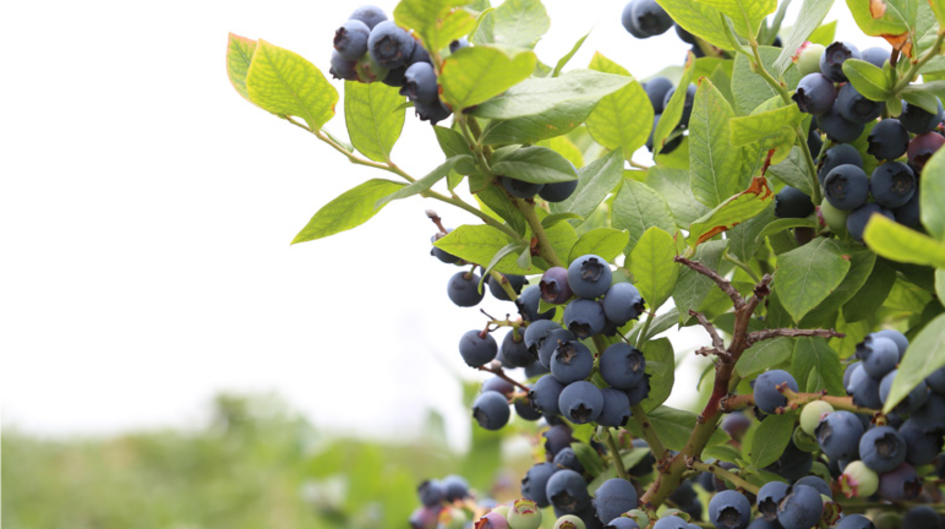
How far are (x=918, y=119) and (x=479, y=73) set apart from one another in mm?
342

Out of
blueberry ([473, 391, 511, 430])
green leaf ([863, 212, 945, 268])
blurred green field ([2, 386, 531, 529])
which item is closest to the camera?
green leaf ([863, 212, 945, 268])

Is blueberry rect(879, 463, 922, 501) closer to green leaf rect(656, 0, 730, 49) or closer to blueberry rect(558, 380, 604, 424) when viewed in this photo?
blueberry rect(558, 380, 604, 424)

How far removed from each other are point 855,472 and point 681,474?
16 centimetres

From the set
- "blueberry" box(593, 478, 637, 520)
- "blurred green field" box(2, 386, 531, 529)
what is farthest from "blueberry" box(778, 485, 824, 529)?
"blurred green field" box(2, 386, 531, 529)

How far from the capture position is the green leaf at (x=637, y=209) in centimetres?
65

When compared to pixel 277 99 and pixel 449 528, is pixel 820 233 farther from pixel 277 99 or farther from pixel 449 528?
pixel 449 528

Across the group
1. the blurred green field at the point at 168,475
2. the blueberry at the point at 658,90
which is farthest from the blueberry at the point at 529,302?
the blurred green field at the point at 168,475

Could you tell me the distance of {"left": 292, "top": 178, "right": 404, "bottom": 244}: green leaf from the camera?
62 centimetres

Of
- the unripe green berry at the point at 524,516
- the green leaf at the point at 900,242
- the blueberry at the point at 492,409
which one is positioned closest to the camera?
the green leaf at the point at 900,242

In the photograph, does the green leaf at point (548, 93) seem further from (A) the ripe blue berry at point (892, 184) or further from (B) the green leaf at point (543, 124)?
(A) the ripe blue berry at point (892, 184)

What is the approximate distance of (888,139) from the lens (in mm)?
586

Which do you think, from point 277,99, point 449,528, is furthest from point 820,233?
point 449,528

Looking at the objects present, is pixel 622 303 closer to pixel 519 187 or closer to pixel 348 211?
pixel 519 187

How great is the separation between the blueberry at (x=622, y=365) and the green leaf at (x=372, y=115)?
254mm
